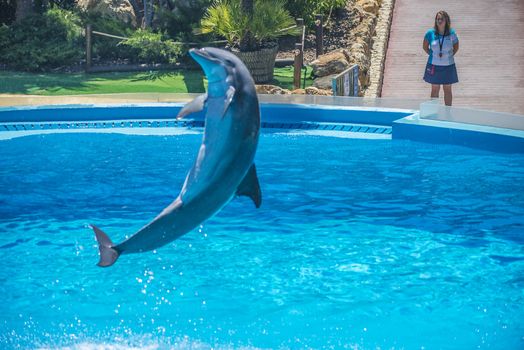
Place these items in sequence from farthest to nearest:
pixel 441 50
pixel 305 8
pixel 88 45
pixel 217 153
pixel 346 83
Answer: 1. pixel 305 8
2. pixel 88 45
3. pixel 346 83
4. pixel 441 50
5. pixel 217 153

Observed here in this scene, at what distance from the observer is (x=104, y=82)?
51.1 ft

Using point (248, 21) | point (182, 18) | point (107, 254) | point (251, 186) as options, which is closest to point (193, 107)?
point (251, 186)

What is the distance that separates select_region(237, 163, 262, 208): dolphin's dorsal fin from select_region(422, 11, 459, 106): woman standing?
27.5 ft

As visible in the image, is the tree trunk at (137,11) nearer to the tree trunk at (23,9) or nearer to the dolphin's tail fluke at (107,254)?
the tree trunk at (23,9)

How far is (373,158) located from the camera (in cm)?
1023

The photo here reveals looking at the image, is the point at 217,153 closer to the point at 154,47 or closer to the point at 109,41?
the point at 154,47

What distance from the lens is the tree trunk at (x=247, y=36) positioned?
15.5m

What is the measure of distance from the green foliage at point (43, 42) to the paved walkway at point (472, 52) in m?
6.13

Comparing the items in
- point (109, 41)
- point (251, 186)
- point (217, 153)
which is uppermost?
point (109, 41)

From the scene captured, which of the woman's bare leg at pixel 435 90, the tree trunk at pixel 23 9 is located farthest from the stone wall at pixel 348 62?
the tree trunk at pixel 23 9

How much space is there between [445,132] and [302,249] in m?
3.96

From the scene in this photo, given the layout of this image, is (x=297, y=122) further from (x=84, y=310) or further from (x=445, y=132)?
(x=84, y=310)

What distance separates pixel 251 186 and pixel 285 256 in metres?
3.80

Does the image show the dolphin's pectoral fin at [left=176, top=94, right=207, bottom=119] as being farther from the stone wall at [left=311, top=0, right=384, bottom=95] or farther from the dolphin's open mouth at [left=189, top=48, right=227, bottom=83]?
the stone wall at [left=311, top=0, right=384, bottom=95]
